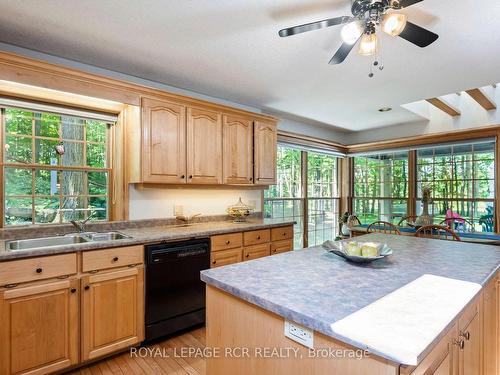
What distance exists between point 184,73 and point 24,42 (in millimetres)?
1250

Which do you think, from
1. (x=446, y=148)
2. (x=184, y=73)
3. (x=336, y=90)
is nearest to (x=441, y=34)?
(x=336, y=90)

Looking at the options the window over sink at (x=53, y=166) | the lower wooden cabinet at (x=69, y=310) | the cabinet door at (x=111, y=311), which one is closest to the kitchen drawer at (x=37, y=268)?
the lower wooden cabinet at (x=69, y=310)

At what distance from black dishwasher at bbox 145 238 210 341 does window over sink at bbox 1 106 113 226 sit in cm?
89

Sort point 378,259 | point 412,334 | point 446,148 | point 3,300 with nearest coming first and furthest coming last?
1. point 412,334
2. point 378,259
3. point 3,300
4. point 446,148

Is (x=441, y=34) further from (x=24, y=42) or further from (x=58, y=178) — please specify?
(x=58, y=178)

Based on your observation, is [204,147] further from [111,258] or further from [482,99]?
[482,99]

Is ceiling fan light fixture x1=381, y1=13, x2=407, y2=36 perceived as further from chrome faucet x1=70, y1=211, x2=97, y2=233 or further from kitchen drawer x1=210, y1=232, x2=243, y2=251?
chrome faucet x1=70, y1=211, x2=97, y2=233

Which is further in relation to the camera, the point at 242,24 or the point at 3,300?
the point at 242,24

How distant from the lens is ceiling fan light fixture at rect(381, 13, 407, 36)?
1497 mm

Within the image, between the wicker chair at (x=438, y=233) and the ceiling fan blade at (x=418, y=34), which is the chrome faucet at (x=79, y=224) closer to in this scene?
the ceiling fan blade at (x=418, y=34)

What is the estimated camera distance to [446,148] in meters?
4.50

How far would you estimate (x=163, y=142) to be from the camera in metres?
2.75

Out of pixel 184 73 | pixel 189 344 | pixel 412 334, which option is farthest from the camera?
pixel 184 73

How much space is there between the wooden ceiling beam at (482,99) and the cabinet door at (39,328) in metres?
4.54
